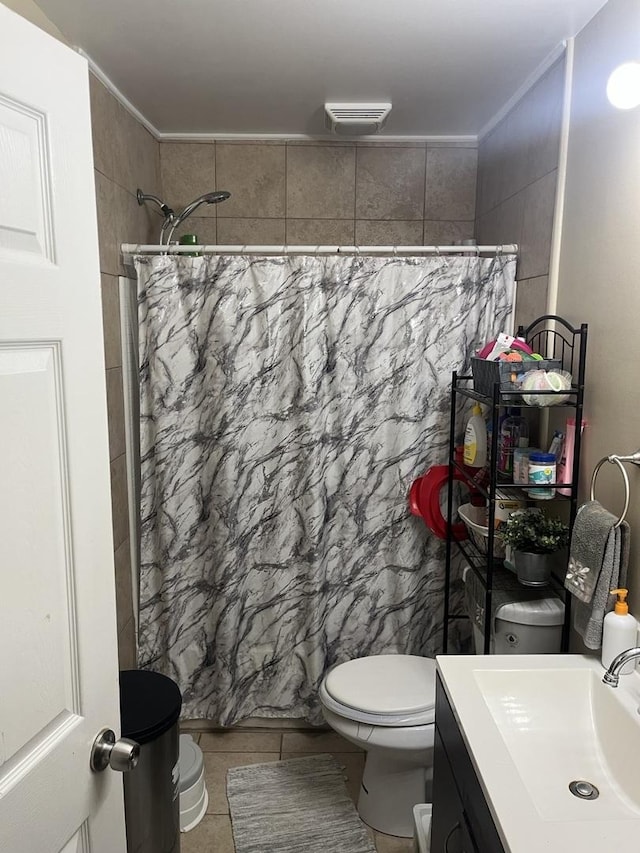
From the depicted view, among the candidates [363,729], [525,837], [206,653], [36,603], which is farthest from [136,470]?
[525,837]

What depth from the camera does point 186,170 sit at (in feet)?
9.23

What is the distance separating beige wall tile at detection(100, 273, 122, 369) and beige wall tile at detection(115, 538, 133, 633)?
671 millimetres

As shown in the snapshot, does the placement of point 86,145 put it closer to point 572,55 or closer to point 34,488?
point 34,488

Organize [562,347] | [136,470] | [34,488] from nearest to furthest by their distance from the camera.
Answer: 1. [34,488]
2. [562,347]
3. [136,470]

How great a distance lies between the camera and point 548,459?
1.78 metres

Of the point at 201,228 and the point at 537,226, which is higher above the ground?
the point at 201,228

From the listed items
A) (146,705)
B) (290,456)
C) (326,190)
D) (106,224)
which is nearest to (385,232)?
(326,190)

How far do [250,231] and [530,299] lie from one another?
1281 millimetres

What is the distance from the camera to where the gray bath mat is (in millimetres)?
2021

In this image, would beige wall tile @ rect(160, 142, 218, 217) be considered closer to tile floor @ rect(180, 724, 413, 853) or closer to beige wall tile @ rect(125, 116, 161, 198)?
beige wall tile @ rect(125, 116, 161, 198)

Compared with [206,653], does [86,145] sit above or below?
above

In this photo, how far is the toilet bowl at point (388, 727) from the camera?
6.40 feet

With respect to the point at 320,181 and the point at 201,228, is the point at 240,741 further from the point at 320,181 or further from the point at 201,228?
the point at 320,181

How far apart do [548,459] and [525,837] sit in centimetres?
99
